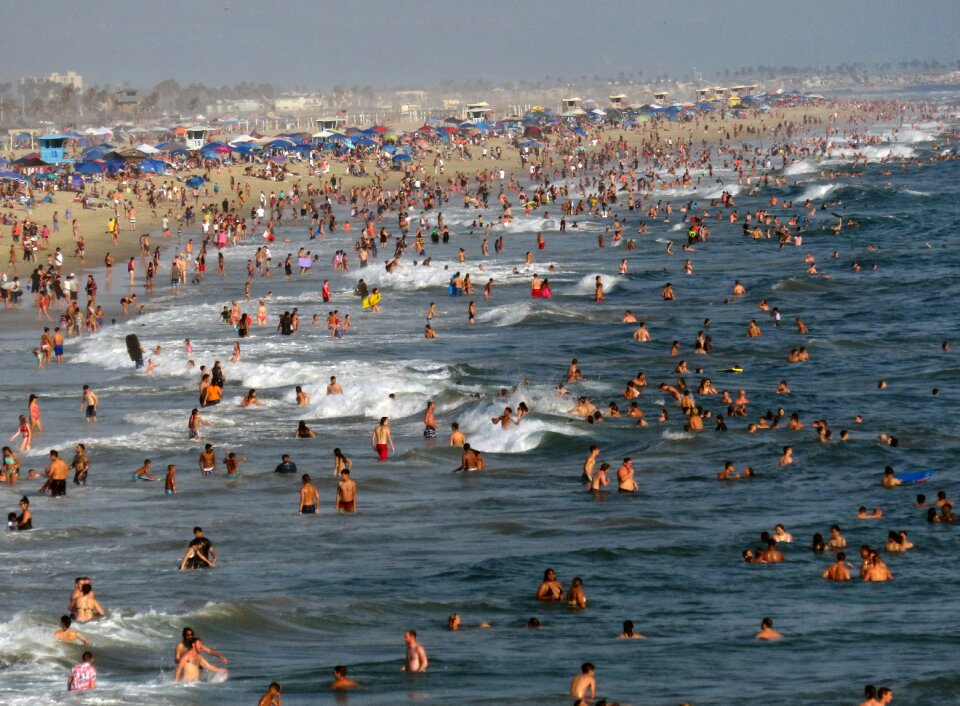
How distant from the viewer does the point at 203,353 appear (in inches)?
1398

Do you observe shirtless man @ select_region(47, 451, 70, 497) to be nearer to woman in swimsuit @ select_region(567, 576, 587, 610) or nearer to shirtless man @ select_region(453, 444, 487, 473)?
shirtless man @ select_region(453, 444, 487, 473)

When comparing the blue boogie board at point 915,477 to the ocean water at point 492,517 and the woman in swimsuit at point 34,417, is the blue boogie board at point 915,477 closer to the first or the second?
the ocean water at point 492,517

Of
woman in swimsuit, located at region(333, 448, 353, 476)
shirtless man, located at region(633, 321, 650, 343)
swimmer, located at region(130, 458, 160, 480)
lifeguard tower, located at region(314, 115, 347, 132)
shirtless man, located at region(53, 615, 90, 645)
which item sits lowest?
shirtless man, located at region(53, 615, 90, 645)

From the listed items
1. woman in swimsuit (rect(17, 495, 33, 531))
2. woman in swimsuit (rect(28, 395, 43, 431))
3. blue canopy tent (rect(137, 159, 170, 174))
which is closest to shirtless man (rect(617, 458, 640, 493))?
woman in swimsuit (rect(17, 495, 33, 531))

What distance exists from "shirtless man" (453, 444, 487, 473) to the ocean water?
464 mm

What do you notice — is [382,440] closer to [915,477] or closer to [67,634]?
[915,477]

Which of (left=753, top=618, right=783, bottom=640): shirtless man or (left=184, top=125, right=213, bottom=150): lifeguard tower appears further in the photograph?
(left=184, top=125, right=213, bottom=150): lifeguard tower

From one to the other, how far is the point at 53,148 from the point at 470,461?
60.3 metres

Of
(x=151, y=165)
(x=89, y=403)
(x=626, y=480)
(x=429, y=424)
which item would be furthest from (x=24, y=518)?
(x=151, y=165)

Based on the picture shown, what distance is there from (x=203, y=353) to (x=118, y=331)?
4562 millimetres

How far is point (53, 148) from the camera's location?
260 ft

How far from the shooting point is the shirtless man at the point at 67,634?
52.0 ft

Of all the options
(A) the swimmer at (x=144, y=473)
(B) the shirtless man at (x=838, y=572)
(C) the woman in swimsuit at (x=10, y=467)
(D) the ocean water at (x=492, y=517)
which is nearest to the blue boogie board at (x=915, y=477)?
(D) the ocean water at (x=492, y=517)

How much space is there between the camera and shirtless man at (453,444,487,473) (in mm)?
Answer: 25062
